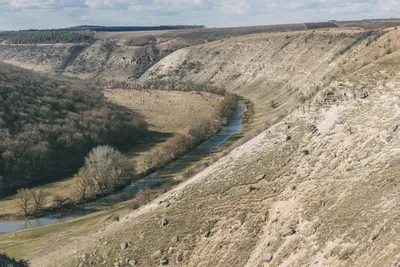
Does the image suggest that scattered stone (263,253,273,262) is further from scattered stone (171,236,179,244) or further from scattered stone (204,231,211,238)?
scattered stone (171,236,179,244)

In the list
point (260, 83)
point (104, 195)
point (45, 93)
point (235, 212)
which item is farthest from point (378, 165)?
point (260, 83)

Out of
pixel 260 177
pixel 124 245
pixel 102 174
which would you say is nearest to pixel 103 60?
pixel 102 174

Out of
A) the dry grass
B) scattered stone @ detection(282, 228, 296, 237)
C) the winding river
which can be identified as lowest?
the winding river

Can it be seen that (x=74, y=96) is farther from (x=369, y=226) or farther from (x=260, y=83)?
(x=369, y=226)

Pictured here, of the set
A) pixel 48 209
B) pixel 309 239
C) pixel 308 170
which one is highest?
pixel 308 170

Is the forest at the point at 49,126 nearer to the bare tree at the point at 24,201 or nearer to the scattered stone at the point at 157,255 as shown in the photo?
the bare tree at the point at 24,201

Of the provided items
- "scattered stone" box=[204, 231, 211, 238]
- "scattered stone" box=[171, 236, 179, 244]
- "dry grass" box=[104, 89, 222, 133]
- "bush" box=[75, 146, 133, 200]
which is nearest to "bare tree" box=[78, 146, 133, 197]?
"bush" box=[75, 146, 133, 200]
